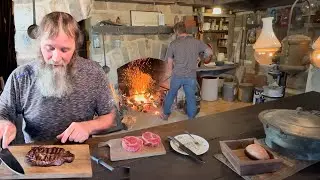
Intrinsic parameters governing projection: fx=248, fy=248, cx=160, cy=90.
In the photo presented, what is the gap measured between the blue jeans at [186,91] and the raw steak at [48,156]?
2.60 m

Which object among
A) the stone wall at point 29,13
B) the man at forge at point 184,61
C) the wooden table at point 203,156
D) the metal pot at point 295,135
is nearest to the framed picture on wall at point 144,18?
the man at forge at point 184,61

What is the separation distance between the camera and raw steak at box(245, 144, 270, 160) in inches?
37.6

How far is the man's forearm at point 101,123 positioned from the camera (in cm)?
125

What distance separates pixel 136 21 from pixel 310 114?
2.76 meters

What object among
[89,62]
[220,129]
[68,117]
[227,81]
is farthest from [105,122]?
[227,81]

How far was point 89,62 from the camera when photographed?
147cm

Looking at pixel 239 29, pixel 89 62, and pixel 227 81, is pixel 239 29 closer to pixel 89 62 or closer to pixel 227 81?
pixel 227 81

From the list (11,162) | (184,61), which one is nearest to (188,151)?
(11,162)

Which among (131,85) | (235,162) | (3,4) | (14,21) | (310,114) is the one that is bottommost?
(131,85)

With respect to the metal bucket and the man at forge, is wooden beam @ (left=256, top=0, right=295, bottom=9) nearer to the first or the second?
the man at forge

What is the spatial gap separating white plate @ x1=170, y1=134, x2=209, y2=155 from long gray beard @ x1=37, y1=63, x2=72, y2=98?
2.16 feet

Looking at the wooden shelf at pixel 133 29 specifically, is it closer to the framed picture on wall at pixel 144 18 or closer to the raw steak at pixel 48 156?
the framed picture on wall at pixel 144 18

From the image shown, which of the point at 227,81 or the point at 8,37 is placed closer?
the point at 8,37

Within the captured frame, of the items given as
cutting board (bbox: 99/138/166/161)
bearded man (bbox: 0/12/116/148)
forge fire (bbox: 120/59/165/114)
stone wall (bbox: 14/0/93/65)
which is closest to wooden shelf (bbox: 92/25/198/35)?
stone wall (bbox: 14/0/93/65)
